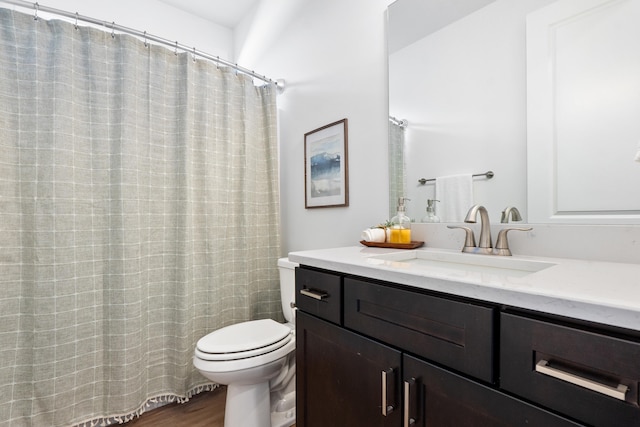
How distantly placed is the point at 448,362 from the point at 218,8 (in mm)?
2809

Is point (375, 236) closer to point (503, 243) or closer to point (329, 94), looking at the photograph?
point (503, 243)

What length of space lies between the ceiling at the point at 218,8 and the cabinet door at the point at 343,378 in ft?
7.96

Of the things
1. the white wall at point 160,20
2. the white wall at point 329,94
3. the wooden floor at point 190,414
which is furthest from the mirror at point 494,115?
the white wall at point 160,20

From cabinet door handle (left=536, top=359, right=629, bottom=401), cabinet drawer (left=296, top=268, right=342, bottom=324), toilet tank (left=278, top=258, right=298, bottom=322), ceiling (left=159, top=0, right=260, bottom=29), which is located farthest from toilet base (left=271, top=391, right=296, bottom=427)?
ceiling (left=159, top=0, right=260, bottom=29)

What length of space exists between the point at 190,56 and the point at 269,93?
1.79 ft

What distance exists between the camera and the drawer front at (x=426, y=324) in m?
0.59

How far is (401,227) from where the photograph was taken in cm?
125

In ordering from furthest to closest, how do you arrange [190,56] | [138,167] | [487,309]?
[190,56] → [138,167] → [487,309]

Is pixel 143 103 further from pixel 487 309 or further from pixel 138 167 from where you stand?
pixel 487 309

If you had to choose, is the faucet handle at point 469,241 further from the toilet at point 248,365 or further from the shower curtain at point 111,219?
the shower curtain at point 111,219

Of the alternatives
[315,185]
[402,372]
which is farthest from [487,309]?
[315,185]

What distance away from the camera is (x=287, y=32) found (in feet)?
6.81

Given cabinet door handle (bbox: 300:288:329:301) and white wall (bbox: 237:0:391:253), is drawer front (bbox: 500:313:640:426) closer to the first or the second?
cabinet door handle (bbox: 300:288:329:301)

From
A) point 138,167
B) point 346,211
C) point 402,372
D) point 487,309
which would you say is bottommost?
point 402,372
